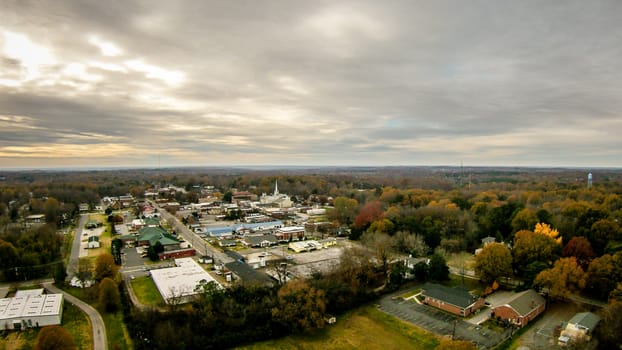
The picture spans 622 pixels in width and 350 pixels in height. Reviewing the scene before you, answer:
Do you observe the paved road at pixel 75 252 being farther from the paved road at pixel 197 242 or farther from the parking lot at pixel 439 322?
the parking lot at pixel 439 322

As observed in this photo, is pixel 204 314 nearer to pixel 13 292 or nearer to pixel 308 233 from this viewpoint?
pixel 13 292

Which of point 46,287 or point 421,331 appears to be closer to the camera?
point 421,331

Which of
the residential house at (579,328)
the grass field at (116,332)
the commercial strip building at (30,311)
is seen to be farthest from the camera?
the commercial strip building at (30,311)

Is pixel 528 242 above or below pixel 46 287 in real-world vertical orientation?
above

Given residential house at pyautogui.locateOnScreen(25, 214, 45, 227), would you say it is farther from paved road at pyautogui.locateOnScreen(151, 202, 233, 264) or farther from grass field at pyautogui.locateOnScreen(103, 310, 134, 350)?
grass field at pyautogui.locateOnScreen(103, 310, 134, 350)

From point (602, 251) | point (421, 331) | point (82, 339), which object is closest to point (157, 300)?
point (82, 339)

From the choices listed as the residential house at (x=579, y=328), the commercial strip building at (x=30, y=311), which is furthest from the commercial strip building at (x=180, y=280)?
the residential house at (x=579, y=328)
